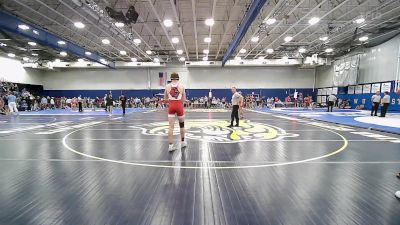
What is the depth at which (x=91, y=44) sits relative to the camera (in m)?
24.2

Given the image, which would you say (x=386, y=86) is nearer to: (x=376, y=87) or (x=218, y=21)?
(x=376, y=87)

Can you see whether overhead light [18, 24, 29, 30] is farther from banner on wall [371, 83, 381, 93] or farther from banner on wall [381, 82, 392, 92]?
banner on wall [371, 83, 381, 93]

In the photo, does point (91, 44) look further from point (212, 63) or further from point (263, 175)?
point (263, 175)

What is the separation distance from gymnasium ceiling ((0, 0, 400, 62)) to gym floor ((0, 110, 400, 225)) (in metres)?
10.1

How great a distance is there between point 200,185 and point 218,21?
16182 millimetres

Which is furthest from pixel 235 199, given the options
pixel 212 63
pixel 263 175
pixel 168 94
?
pixel 212 63

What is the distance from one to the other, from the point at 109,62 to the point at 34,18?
13626 mm

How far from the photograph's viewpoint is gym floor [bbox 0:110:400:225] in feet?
7.39

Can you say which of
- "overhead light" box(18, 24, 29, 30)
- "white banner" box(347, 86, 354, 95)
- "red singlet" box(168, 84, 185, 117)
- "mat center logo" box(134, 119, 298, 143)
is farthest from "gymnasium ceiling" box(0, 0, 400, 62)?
"red singlet" box(168, 84, 185, 117)

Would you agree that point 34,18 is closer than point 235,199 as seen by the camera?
No

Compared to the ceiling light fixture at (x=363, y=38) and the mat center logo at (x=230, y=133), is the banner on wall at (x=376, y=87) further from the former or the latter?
the mat center logo at (x=230, y=133)

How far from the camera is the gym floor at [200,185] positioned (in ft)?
7.39

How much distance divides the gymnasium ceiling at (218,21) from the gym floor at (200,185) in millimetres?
10084

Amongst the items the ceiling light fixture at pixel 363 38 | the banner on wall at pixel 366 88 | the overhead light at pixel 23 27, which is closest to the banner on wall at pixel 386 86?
the banner on wall at pixel 366 88
